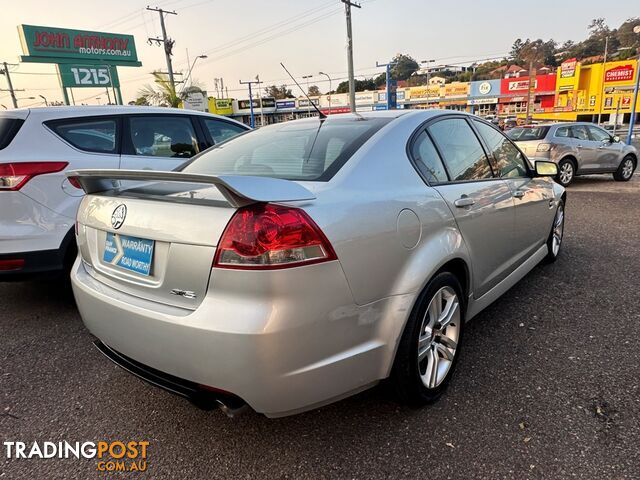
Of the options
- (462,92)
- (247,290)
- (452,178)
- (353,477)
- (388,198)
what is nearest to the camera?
(247,290)

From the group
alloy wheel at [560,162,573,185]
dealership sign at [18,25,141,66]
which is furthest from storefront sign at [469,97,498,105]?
alloy wheel at [560,162,573,185]

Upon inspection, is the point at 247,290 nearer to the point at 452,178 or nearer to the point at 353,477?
the point at 353,477

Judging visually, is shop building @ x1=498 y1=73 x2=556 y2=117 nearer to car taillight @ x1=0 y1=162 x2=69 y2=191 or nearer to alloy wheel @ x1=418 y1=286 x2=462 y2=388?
alloy wheel @ x1=418 y1=286 x2=462 y2=388

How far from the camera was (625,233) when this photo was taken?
558cm

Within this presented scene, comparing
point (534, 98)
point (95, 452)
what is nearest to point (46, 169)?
point (95, 452)

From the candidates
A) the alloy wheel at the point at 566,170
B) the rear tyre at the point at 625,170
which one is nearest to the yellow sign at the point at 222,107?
the alloy wheel at the point at 566,170

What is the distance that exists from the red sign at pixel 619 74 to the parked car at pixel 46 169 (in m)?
47.5

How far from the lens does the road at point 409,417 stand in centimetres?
194

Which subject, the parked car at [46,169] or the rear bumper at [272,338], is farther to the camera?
the parked car at [46,169]

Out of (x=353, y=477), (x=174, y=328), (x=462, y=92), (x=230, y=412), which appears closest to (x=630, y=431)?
(x=353, y=477)

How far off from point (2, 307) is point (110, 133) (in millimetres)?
1803

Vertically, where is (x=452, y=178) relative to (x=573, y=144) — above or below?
above

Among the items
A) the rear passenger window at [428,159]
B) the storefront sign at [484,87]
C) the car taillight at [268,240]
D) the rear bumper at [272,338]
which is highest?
the storefront sign at [484,87]

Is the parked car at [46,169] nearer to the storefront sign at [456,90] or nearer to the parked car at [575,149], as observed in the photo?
the parked car at [575,149]
